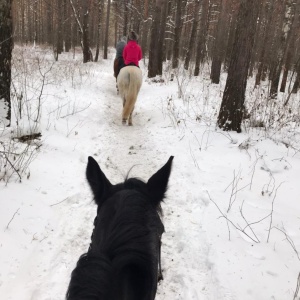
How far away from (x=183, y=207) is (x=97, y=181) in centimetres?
240

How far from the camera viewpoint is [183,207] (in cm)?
396

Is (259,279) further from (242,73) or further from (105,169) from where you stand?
(242,73)

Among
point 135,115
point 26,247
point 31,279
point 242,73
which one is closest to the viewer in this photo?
point 31,279

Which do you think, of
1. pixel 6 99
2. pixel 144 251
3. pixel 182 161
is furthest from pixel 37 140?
pixel 144 251

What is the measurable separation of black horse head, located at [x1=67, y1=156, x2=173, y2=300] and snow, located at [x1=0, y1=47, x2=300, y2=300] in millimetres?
1381

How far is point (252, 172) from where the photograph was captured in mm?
4887

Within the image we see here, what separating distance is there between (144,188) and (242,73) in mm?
4905

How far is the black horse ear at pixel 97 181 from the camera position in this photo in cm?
174

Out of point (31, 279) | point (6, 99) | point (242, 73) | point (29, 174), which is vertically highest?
point (242, 73)

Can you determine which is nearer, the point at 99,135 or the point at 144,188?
the point at 144,188

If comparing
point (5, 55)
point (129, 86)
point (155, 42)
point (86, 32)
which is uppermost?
point (86, 32)

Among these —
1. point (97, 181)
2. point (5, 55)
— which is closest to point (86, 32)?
point (5, 55)

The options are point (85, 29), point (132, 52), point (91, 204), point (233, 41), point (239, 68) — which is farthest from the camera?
point (85, 29)

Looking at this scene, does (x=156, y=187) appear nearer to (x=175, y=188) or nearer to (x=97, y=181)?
(x=97, y=181)
